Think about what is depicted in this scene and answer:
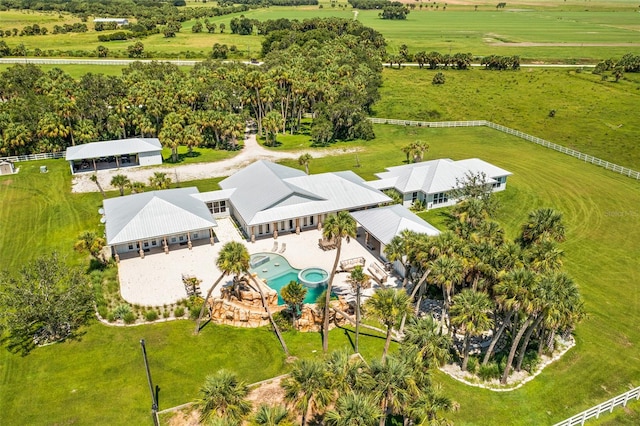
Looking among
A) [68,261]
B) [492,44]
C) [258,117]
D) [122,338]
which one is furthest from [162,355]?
[492,44]

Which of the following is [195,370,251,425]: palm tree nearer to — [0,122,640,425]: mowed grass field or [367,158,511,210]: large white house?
[0,122,640,425]: mowed grass field

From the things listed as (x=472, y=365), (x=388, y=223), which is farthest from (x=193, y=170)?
(x=472, y=365)

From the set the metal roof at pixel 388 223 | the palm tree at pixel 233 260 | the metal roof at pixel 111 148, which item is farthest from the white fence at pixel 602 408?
the metal roof at pixel 111 148

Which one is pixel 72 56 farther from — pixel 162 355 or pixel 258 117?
pixel 162 355

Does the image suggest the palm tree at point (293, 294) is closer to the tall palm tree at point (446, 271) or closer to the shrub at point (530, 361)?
the tall palm tree at point (446, 271)

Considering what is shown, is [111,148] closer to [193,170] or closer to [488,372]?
[193,170]
